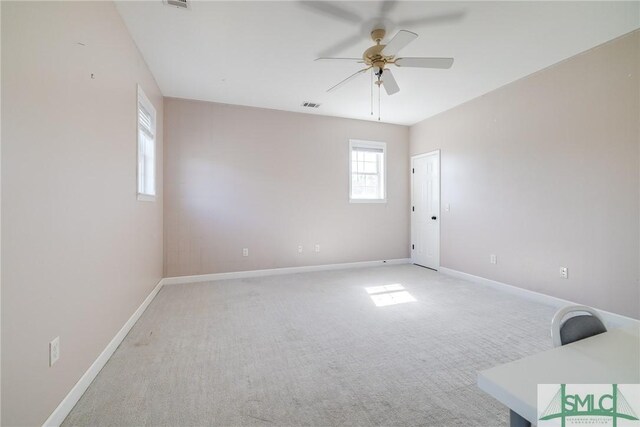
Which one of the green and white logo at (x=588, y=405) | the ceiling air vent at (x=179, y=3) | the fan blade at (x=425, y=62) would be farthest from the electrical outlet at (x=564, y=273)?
the ceiling air vent at (x=179, y=3)

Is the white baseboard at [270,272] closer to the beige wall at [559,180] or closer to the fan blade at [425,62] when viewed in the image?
the beige wall at [559,180]

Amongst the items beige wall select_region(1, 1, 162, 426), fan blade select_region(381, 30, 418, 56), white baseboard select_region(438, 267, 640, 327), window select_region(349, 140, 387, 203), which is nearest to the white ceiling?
fan blade select_region(381, 30, 418, 56)

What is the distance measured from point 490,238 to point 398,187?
7.02ft

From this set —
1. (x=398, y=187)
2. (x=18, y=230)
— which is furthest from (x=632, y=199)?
(x=18, y=230)

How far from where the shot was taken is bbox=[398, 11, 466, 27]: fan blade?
2.52 meters

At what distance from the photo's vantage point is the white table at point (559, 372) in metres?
0.67

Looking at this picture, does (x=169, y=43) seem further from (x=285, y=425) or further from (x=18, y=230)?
(x=285, y=425)

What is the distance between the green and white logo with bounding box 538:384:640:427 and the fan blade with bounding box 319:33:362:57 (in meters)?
3.03

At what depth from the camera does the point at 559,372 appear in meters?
0.76

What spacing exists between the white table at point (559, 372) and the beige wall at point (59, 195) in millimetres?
1800

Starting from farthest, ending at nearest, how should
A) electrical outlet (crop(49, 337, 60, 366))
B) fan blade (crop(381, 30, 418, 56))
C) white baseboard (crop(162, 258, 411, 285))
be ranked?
white baseboard (crop(162, 258, 411, 285))
fan blade (crop(381, 30, 418, 56))
electrical outlet (crop(49, 337, 60, 366))

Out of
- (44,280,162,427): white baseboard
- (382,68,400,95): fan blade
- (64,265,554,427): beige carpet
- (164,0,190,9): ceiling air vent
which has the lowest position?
(64,265,554,427): beige carpet

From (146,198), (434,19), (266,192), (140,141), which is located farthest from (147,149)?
(434,19)

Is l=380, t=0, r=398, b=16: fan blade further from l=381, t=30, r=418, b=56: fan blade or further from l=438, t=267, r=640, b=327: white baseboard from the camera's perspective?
l=438, t=267, r=640, b=327: white baseboard
